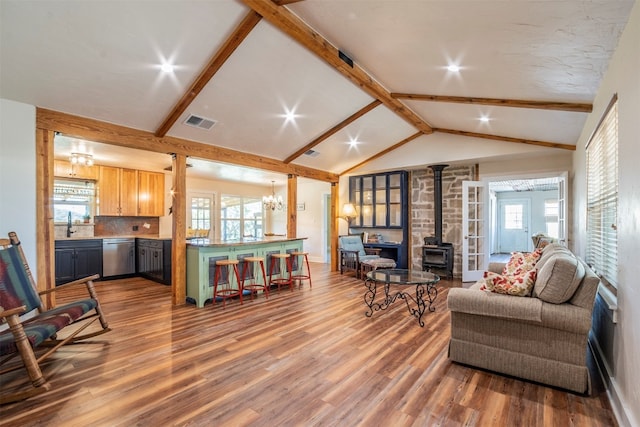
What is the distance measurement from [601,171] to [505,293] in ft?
5.24

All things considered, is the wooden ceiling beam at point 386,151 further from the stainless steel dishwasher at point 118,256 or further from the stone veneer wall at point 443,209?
the stainless steel dishwasher at point 118,256

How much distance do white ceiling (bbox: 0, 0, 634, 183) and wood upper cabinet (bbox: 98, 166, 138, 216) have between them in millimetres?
1671

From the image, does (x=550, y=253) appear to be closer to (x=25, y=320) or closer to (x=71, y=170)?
(x=25, y=320)

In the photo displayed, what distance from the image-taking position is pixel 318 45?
3.18 metres

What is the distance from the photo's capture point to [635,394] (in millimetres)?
1658

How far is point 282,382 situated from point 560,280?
218cm

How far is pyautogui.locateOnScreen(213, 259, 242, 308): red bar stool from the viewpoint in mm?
4324

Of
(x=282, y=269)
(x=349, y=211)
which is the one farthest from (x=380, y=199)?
(x=282, y=269)

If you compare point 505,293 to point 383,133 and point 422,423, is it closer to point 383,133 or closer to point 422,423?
point 422,423

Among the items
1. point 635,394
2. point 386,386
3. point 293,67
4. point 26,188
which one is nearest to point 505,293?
point 635,394

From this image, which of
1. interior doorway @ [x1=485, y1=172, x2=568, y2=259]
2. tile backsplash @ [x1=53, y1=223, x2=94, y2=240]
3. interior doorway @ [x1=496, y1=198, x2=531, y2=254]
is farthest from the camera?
interior doorway @ [x1=496, y1=198, x2=531, y2=254]

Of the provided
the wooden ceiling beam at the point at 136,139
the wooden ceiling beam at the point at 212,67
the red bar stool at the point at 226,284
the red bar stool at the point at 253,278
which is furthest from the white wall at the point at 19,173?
the red bar stool at the point at 253,278

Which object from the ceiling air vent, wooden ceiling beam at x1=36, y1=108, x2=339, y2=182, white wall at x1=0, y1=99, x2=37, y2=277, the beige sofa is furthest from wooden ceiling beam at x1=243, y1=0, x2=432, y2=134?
the beige sofa

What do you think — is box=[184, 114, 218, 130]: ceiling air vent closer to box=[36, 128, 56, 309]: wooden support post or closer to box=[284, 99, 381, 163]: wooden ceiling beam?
box=[36, 128, 56, 309]: wooden support post
